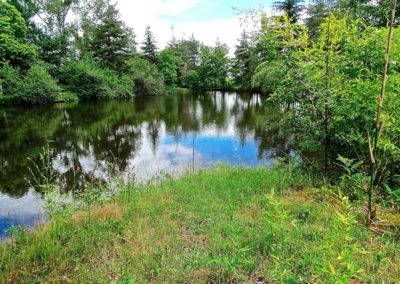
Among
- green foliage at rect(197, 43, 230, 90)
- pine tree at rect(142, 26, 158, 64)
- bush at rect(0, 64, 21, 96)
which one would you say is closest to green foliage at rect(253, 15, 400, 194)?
bush at rect(0, 64, 21, 96)

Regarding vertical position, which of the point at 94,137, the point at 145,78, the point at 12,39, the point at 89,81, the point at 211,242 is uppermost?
the point at 12,39

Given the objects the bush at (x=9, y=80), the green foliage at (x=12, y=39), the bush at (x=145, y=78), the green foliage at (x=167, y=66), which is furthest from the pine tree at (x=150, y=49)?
the bush at (x=9, y=80)

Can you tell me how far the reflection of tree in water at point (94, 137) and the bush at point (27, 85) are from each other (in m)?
5.03

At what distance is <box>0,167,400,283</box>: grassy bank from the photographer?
198 centimetres

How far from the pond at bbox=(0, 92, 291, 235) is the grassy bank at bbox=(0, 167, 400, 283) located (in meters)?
1.39

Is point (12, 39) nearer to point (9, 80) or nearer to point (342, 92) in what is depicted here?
point (9, 80)

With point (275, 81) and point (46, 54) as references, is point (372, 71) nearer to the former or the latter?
point (275, 81)

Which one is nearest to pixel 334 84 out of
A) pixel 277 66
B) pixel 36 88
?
pixel 277 66

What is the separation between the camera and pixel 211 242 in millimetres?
2672

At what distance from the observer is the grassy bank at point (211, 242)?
198 centimetres

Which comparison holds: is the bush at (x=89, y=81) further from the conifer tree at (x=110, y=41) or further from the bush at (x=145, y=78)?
the bush at (x=145, y=78)

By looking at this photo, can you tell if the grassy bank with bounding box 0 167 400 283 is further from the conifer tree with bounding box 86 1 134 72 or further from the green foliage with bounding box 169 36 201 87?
the green foliage with bounding box 169 36 201 87

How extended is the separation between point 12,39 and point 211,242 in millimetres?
26233

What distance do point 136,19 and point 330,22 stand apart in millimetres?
41474
